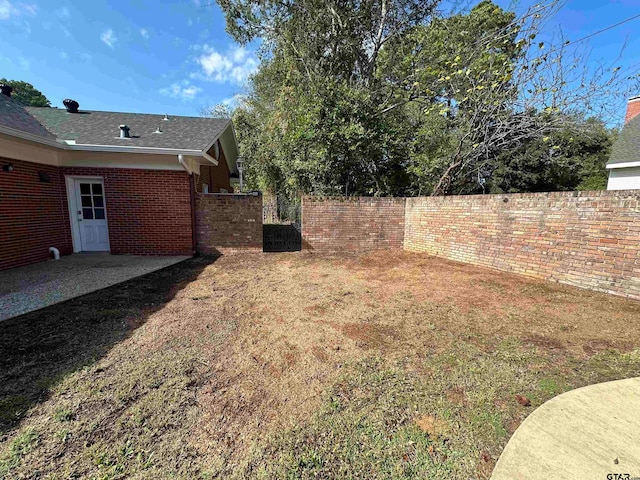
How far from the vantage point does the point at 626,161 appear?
10359mm

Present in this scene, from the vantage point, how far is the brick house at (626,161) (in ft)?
34.0

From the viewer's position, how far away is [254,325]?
3.66 meters

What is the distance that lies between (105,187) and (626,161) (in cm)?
1821

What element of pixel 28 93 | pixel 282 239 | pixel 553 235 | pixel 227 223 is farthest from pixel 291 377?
pixel 28 93

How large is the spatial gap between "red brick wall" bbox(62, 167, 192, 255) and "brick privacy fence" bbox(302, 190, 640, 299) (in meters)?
3.65

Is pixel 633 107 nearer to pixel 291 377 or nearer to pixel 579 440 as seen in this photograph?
pixel 579 440

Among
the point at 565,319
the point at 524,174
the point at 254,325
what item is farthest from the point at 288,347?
the point at 524,174

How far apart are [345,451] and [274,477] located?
1.59 feet

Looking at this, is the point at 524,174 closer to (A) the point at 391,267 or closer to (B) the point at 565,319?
(A) the point at 391,267

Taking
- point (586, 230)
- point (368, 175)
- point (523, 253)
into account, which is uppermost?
point (368, 175)

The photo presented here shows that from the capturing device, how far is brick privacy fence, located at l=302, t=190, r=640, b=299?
4422mm

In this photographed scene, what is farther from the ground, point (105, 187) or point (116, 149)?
point (116, 149)

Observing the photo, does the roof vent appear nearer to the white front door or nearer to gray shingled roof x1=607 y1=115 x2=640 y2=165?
the white front door

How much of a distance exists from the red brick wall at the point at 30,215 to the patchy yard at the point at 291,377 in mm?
3428
